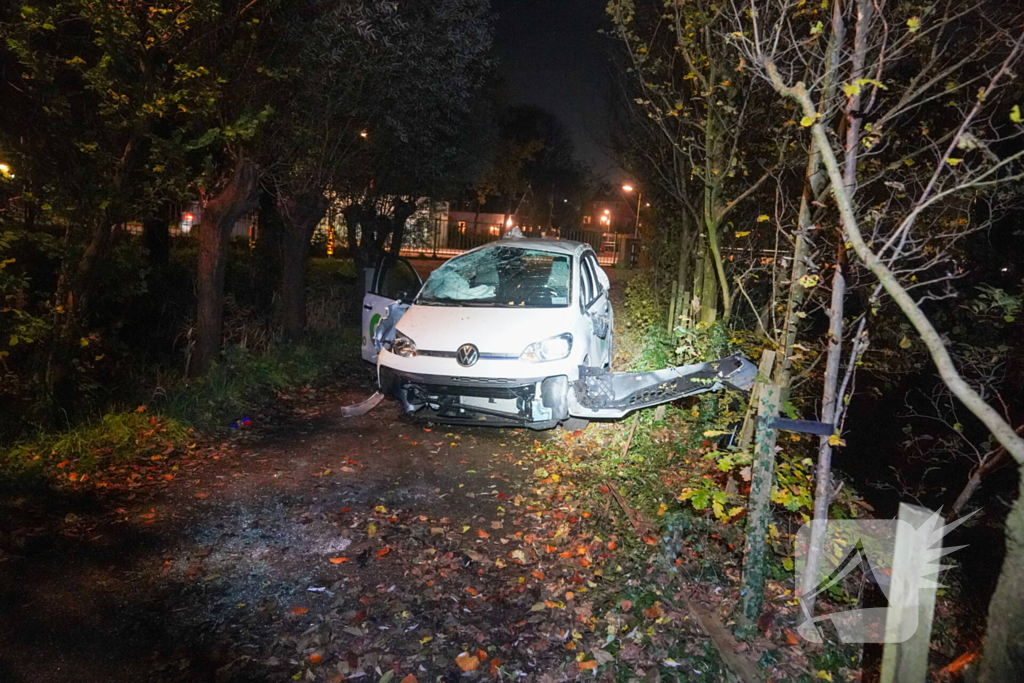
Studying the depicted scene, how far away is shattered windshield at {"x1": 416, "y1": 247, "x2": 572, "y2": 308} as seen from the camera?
23.3ft

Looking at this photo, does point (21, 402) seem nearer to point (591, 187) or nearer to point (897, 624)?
point (897, 624)

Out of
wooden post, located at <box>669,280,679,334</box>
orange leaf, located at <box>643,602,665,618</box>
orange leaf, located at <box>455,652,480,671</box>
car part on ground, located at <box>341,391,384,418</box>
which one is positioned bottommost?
orange leaf, located at <box>455,652,480,671</box>

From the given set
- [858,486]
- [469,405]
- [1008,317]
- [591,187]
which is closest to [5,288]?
[469,405]

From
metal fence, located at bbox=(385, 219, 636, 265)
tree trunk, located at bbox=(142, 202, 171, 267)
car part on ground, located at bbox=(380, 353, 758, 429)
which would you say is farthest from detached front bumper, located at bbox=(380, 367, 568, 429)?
metal fence, located at bbox=(385, 219, 636, 265)

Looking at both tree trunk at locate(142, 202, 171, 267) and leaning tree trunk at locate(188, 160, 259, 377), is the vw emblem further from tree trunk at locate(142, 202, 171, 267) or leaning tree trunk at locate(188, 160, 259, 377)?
tree trunk at locate(142, 202, 171, 267)

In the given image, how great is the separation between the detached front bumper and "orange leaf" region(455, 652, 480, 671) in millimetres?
2757

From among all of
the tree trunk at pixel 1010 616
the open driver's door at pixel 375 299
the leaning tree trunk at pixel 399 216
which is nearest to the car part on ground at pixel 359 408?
the open driver's door at pixel 375 299

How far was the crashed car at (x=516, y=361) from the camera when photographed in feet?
20.0

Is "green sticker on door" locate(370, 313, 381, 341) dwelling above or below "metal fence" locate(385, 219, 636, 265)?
below

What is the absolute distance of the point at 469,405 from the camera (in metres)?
6.25

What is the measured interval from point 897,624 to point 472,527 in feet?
9.72

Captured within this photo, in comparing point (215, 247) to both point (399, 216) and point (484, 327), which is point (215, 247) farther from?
point (399, 216)

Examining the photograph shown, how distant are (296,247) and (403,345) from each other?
4.57 meters

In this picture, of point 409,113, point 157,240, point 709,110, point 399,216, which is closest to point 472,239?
point 399,216
